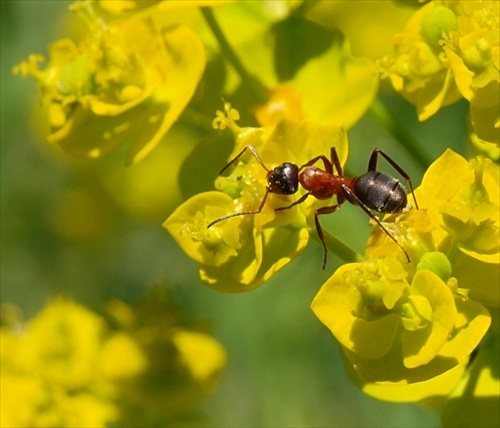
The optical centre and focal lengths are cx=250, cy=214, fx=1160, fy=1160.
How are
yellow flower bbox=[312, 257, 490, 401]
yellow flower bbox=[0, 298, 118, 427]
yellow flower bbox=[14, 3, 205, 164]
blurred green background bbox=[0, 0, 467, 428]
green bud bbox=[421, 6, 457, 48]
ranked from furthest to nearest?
blurred green background bbox=[0, 0, 467, 428] → yellow flower bbox=[0, 298, 118, 427] → yellow flower bbox=[14, 3, 205, 164] → green bud bbox=[421, 6, 457, 48] → yellow flower bbox=[312, 257, 490, 401]

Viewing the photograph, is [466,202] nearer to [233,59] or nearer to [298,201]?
[298,201]

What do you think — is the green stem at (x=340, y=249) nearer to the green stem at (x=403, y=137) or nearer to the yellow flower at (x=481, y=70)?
the yellow flower at (x=481, y=70)

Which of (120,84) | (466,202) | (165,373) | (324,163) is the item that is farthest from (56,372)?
(466,202)

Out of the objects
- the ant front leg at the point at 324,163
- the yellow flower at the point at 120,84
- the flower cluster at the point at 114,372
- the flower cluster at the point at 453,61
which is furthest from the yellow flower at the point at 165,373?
the flower cluster at the point at 453,61

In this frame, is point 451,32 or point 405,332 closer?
point 405,332

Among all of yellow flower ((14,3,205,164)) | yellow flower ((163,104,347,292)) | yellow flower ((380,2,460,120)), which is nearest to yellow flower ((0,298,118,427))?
yellow flower ((14,3,205,164))

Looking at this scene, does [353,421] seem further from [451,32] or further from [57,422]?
[451,32]

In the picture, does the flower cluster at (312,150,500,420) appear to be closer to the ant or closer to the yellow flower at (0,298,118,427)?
the ant

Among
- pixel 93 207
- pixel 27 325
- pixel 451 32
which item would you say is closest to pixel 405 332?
pixel 451 32
